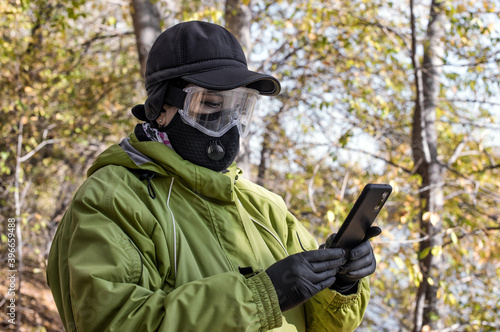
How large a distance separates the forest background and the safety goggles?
2.18 m

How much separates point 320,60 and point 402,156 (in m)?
1.89

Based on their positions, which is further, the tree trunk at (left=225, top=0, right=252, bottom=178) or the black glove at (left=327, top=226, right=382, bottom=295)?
the tree trunk at (left=225, top=0, right=252, bottom=178)

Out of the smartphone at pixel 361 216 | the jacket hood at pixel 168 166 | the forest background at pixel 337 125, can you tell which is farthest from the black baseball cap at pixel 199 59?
the forest background at pixel 337 125

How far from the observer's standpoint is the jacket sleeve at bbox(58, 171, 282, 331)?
1211 mm

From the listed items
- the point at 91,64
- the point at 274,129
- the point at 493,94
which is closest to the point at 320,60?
the point at 274,129

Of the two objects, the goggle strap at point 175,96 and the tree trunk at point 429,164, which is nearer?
the goggle strap at point 175,96

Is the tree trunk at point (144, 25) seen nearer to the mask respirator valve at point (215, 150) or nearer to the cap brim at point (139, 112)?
the cap brim at point (139, 112)

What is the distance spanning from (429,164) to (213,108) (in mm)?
3136

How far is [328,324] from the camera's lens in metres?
1.72

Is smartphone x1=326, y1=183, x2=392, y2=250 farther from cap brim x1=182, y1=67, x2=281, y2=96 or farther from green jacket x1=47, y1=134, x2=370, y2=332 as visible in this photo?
cap brim x1=182, y1=67, x2=281, y2=96

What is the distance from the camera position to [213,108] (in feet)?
5.62

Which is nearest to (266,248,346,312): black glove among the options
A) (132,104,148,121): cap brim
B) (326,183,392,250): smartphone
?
(326,183,392,250): smartphone

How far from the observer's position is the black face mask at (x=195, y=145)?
1.71 m

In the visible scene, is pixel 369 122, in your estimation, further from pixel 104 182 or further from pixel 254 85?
pixel 104 182
